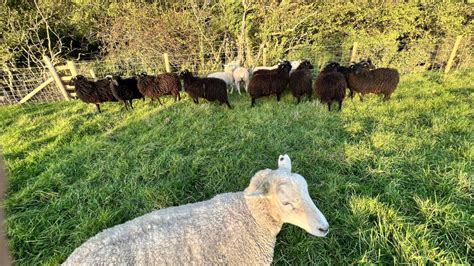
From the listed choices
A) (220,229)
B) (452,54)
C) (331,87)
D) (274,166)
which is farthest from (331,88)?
(452,54)

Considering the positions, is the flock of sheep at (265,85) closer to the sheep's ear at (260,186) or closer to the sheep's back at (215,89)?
the sheep's back at (215,89)

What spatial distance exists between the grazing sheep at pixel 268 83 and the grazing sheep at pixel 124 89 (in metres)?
3.09

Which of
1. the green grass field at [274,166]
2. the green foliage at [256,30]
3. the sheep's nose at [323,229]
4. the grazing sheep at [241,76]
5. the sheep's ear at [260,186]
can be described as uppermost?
the green foliage at [256,30]

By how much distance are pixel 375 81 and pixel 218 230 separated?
5419mm

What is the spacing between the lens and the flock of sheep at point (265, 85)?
5801mm

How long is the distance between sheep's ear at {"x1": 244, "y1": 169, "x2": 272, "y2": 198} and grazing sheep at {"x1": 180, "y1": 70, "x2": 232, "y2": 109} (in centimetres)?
417

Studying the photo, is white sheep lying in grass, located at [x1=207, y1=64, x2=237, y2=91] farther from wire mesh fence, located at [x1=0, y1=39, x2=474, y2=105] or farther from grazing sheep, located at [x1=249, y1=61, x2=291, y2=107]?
wire mesh fence, located at [x1=0, y1=39, x2=474, y2=105]

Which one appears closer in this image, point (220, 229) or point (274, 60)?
point (220, 229)

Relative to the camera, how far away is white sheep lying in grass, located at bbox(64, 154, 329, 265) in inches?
75.2

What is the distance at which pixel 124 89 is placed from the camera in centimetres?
647

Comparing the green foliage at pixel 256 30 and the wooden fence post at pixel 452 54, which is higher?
the green foliage at pixel 256 30

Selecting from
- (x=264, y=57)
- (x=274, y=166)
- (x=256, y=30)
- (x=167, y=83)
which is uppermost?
(x=256, y=30)

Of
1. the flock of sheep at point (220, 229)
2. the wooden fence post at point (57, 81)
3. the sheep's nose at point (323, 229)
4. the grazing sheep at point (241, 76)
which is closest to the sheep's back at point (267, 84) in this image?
the grazing sheep at point (241, 76)

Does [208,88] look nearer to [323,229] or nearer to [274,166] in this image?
[274,166]
